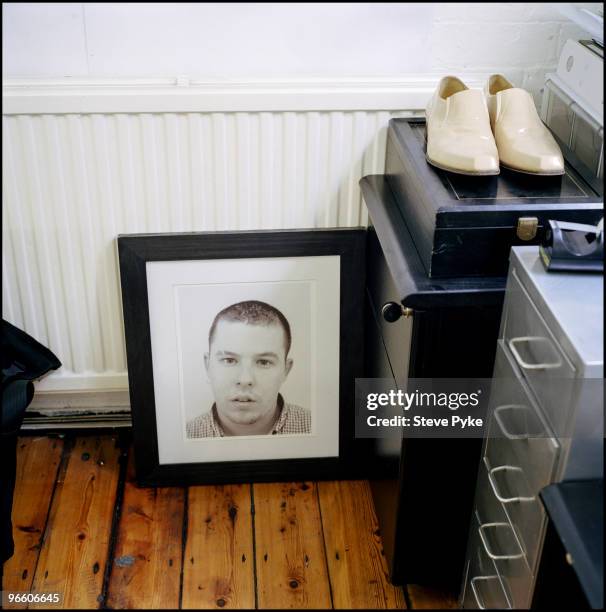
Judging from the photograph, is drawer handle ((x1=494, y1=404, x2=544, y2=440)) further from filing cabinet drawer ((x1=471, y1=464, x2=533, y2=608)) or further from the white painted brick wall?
the white painted brick wall

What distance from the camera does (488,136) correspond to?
1461 mm

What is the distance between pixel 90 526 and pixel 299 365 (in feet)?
1.82

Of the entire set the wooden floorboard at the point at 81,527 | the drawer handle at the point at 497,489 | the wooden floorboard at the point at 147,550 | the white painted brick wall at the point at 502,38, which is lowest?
the wooden floorboard at the point at 147,550

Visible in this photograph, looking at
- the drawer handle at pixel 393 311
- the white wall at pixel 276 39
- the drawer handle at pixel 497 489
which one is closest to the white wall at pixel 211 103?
the white wall at pixel 276 39

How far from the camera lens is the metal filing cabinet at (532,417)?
1.05 metres

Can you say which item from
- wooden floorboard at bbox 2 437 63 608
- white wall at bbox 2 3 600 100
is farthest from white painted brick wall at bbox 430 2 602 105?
wooden floorboard at bbox 2 437 63 608

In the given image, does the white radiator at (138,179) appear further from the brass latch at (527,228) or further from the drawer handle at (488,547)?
the drawer handle at (488,547)

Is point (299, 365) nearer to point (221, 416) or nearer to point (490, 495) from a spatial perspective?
point (221, 416)

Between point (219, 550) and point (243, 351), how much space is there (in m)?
0.42

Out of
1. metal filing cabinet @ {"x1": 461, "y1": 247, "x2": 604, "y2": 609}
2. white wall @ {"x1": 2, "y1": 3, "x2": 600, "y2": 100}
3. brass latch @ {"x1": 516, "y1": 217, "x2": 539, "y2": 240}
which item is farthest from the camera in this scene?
white wall @ {"x1": 2, "y1": 3, "x2": 600, "y2": 100}

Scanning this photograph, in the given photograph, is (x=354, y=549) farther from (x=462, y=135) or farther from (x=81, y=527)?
(x=462, y=135)

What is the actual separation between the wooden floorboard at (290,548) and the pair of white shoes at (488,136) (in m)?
0.81

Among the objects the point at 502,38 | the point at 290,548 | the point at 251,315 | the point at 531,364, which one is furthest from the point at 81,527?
the point at 502,38

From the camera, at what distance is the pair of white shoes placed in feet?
4.69
